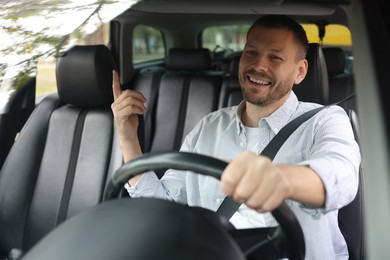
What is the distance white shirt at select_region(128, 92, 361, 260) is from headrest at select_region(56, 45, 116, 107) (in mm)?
558

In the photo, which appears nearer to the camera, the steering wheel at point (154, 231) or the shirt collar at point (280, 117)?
the steering wheel at point (154, 231)

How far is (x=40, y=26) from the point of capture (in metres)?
1.53

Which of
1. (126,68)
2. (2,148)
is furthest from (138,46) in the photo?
(2,148)

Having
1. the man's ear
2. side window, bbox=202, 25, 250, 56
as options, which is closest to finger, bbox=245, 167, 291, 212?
the man's ear

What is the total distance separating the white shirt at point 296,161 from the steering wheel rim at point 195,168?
0.15m

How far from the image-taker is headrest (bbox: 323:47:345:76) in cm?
313

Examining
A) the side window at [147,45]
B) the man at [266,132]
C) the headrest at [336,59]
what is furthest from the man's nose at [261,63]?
the side window at [147,45]

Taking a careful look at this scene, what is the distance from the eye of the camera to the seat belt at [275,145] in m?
1.53

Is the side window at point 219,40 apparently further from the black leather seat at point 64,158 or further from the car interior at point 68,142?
the black leather seat at point 64,158

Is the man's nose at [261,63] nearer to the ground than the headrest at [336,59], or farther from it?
farther from it

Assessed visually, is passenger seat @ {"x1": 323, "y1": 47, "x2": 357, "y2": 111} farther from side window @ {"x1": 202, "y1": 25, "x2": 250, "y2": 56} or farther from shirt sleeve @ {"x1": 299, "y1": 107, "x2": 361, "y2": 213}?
shirt sleeve @ {"x1": 299, "y1": 107, "x2": 361, "y2": 213}

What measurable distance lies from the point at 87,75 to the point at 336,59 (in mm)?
1544

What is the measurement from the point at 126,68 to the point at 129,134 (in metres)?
2.35

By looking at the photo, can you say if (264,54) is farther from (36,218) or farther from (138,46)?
(138,46)
